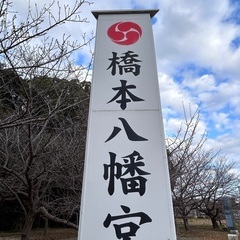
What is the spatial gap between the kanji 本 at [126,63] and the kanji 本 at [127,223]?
4.00ft

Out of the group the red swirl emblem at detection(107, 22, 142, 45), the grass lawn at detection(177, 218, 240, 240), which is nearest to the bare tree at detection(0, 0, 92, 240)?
the red swirl emblem at detection(107, 22, 142, 45)

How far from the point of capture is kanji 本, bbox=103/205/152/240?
5.93 ft

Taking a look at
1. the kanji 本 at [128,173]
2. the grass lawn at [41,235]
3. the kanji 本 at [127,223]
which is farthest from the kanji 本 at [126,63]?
the grass lawn at [41,235]

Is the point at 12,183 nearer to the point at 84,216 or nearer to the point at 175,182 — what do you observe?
the point at 175,182

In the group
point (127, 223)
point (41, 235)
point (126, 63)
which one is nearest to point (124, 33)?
point (126, 63)

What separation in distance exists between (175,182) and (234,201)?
34.9 feet

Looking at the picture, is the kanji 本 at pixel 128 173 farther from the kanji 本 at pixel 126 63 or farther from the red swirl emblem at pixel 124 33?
the red swirl emblem at pixel 124 33

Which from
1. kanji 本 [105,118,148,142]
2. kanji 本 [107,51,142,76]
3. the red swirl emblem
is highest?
the red swirl emblem

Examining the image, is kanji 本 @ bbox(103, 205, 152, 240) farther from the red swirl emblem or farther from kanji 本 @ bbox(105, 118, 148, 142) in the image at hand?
the red swirl emblem

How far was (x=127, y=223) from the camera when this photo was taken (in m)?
1.84

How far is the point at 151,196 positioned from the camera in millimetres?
1906

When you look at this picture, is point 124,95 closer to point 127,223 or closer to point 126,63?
point 126,63

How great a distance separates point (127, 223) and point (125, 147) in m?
0.56

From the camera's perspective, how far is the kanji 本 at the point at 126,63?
Result: 2.42 m
